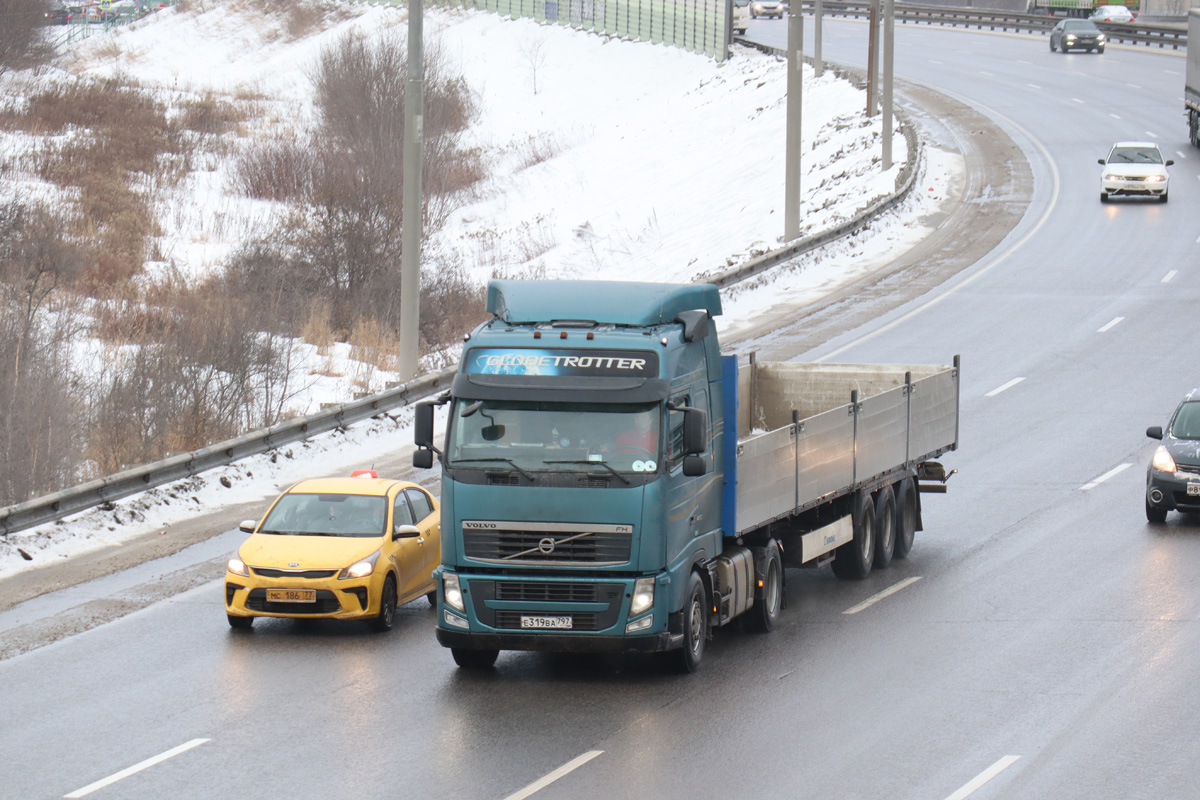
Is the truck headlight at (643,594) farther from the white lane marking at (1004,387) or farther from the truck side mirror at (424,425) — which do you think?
the white lane marking at (1004,387)

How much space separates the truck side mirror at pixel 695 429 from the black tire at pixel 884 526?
5.36 m

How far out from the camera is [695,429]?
40.0 ft

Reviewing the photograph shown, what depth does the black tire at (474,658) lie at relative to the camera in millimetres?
13180

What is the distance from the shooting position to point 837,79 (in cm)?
6519

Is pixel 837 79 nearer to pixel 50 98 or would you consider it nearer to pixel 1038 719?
pixel 50 98

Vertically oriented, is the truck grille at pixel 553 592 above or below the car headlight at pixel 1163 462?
above

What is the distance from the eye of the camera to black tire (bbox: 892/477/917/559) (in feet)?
58.3

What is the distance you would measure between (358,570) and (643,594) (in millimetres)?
3408

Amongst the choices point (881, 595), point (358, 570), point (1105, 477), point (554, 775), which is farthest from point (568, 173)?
point (554, 775)

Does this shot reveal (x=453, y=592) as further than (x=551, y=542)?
Yes

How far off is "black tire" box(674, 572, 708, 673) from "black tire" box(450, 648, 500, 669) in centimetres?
163

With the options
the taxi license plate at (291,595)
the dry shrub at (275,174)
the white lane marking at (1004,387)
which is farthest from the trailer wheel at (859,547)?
the dry shrub at (275,174)

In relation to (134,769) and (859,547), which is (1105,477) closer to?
(859,547)

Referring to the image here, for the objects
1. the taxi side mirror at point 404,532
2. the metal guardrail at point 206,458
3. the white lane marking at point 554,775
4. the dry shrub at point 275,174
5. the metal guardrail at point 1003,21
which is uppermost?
the metal guardrail at point 1003,21
